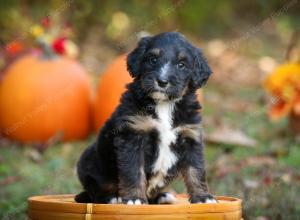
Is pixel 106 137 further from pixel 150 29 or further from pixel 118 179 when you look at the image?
pixel 150 29

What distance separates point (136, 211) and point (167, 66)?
1045 mm

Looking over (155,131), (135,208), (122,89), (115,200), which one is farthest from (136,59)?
Result: (122,89)

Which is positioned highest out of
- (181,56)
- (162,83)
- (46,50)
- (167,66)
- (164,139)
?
(46,50)

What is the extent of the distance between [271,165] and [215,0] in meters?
6.82

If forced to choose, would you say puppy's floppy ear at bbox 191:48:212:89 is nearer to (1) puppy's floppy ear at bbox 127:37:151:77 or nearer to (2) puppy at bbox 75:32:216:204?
(2) puppy at bbox 75:32:216:204

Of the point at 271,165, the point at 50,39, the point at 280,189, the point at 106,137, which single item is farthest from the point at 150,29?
the point at 106,137

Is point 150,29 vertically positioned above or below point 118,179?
above

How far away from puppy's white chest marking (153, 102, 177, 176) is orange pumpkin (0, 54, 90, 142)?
187 inches

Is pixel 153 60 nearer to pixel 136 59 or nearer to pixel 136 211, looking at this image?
pixel 136 59

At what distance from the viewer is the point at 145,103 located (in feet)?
14.3

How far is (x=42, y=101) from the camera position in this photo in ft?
29.1

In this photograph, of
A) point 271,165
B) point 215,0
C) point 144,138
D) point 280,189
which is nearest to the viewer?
point 144,138

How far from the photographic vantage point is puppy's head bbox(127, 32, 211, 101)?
4.19 metres

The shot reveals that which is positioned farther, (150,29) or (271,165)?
(150,29)
